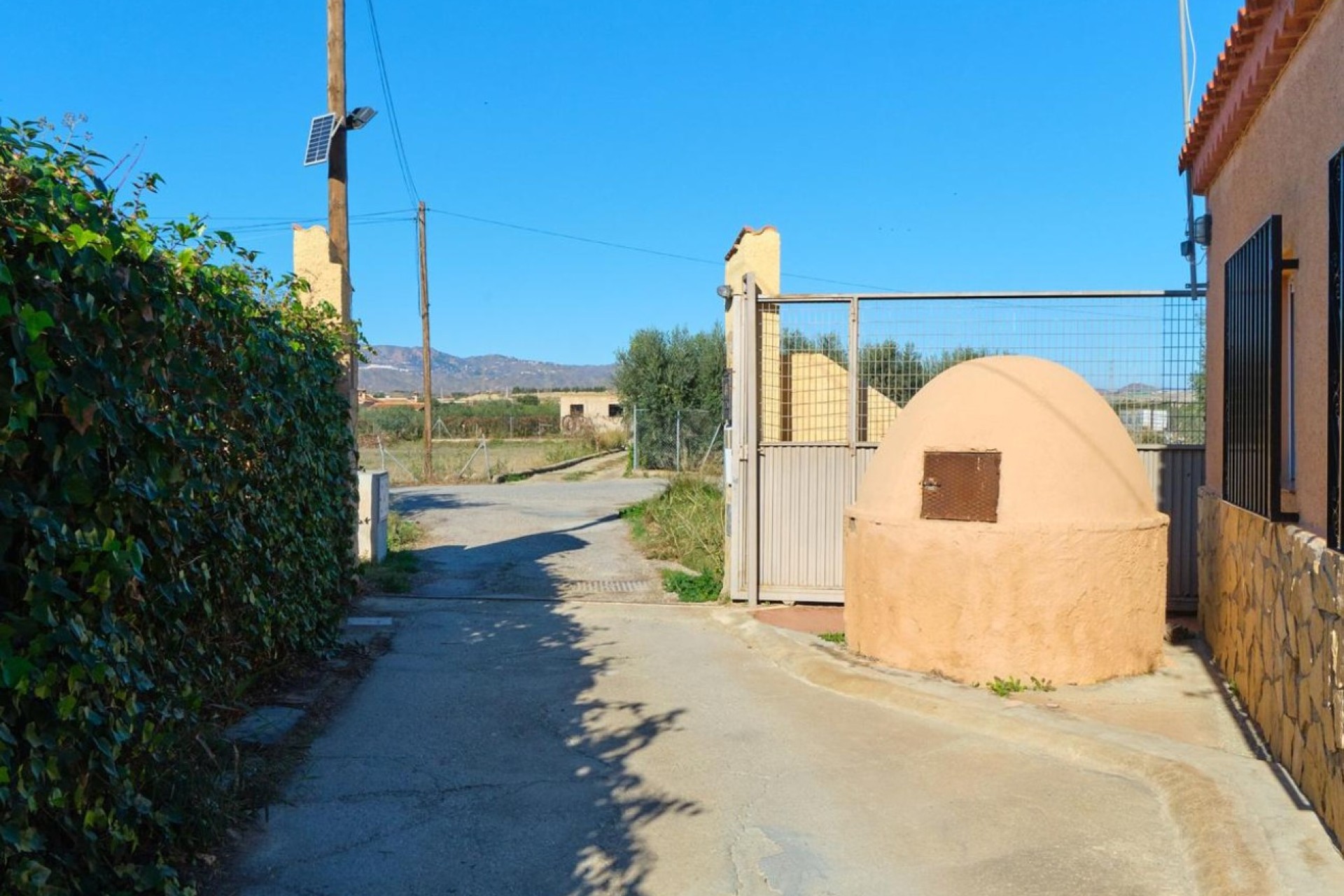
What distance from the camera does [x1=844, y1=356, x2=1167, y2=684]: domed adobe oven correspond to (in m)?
7.26

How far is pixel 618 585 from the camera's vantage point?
12484mm

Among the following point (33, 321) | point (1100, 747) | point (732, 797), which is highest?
point (33, 321)

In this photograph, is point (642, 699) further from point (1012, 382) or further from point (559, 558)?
point (559, 558)

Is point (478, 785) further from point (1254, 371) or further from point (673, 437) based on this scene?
point (673, 437)

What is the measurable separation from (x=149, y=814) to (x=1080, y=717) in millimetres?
5071

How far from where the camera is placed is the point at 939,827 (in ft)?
16.7

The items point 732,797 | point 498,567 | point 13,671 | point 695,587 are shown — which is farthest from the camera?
point 498,567

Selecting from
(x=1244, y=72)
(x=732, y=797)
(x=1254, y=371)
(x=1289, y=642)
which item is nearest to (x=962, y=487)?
(x=1254, y=371)

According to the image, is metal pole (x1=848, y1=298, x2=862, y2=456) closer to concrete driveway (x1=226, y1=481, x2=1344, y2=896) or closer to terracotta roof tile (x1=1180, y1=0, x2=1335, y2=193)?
concrete driveway (x1=226, y1=481, x2=1344, y2=896)

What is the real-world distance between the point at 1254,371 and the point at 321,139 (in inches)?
364

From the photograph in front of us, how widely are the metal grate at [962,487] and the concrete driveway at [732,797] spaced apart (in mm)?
1173

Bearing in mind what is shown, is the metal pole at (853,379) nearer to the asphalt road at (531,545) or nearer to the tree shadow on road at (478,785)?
the asphalt road at (531,545)

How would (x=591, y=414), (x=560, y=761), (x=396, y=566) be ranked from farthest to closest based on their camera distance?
1. (x=591, y=414)
2. (x=396, y=566)
3. (x=560, y=761)

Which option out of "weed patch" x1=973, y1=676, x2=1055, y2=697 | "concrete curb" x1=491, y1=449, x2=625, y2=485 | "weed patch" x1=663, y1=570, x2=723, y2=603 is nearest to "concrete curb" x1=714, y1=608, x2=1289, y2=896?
"weed patch" x1=973, y1=676, x2=1055, y2=697
